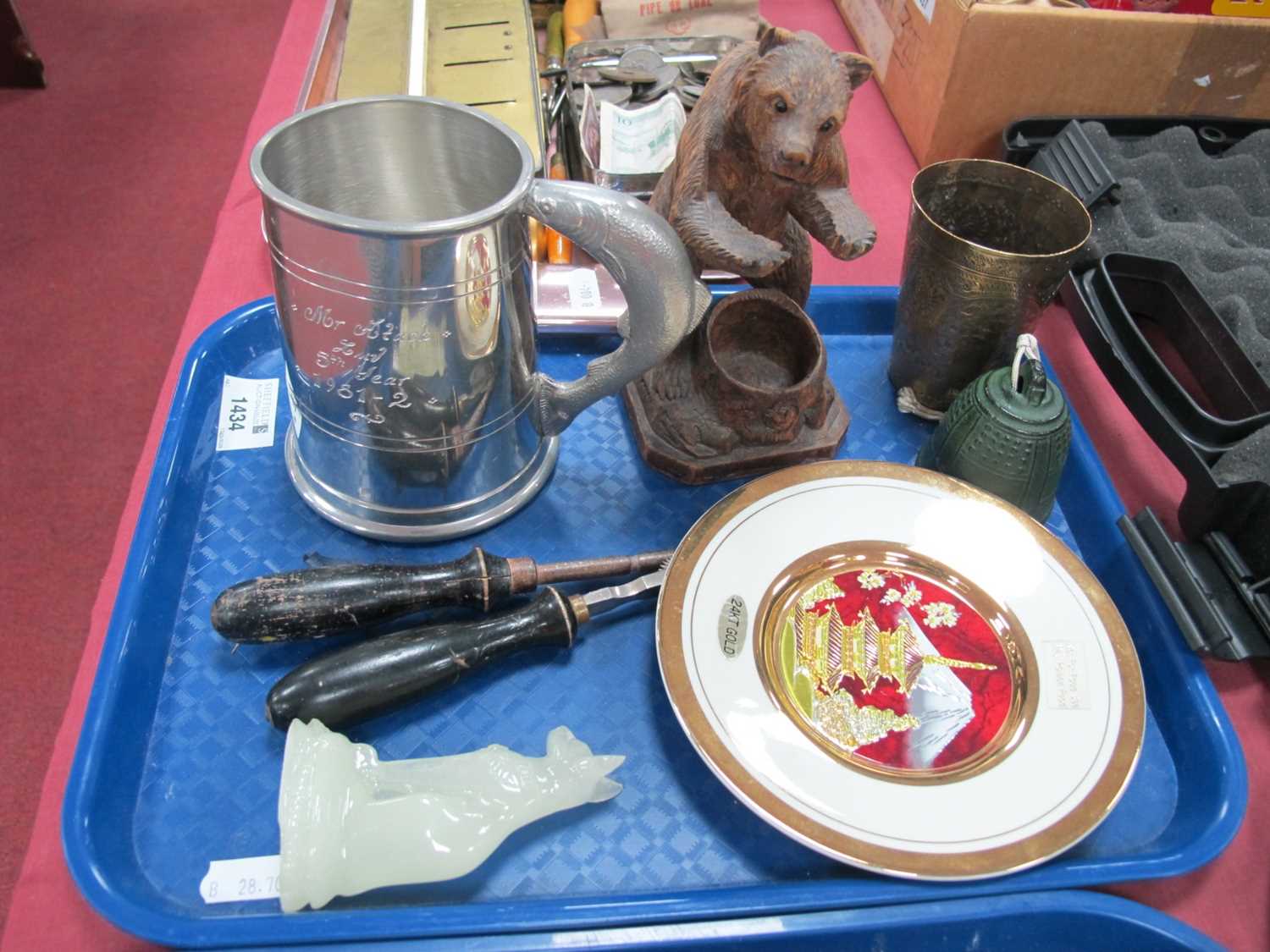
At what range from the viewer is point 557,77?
1144 mm

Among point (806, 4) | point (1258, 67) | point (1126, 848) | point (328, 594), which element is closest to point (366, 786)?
point (328, 594)

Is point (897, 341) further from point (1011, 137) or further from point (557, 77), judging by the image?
point (557, 77)

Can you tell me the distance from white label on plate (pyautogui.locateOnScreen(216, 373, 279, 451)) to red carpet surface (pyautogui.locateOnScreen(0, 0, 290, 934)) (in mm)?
491

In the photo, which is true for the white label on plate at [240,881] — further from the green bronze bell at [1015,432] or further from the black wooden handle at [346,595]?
the green bronze bell at [1015,432]

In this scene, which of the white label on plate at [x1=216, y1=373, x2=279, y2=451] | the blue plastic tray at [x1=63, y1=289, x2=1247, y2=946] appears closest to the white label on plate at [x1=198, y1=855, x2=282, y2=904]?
the blue plastic tray at [x1=63, y1=289, x2=1247, y2=946]

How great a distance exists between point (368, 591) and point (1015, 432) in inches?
18.0

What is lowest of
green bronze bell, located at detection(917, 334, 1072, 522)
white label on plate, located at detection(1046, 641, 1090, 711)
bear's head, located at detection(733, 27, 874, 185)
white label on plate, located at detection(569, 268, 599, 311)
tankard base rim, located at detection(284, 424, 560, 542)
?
tankard base rim, located at detection(284, 424, 560, 542)

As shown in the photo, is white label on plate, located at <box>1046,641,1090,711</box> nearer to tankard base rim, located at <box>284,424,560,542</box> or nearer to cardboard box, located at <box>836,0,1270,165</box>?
tankard base rim, located at <box>284,424,560,542</box>

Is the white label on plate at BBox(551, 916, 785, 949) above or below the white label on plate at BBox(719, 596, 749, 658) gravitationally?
below

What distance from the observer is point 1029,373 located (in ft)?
2.08

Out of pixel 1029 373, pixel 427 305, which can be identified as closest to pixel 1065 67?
pixel 1029 373

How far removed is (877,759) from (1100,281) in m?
0.50

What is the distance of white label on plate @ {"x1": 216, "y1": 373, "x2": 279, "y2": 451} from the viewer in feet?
2.43

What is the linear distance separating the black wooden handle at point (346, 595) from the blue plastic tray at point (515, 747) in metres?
0.05
